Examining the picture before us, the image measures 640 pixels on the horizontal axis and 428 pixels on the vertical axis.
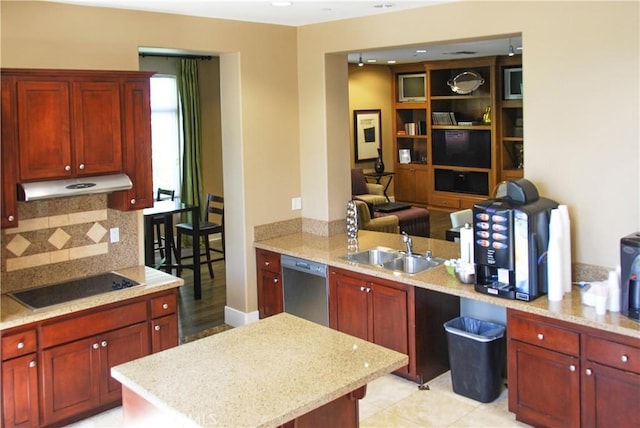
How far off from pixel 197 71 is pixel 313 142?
3.84m

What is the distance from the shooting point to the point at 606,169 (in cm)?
402

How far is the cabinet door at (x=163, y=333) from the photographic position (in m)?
4.50

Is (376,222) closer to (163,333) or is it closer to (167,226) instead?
(167,226)

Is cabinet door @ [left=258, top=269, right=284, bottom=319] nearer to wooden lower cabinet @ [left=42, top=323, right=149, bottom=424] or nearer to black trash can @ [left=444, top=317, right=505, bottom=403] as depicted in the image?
wooden lower cabinet @ [left=42, top=323, right=149, bottom=424]

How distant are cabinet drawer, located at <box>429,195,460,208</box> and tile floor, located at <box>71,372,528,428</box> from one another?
7.15m

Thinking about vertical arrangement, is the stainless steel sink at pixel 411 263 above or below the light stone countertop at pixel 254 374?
above

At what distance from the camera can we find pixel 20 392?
12.8 ft

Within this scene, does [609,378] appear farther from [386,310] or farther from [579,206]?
[386,310]

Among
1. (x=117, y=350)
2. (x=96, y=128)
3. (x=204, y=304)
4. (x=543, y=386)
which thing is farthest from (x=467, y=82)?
(x=117, y=350)

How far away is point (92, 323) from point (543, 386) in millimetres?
2807

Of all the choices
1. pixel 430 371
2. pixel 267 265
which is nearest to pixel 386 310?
pixel 430 371

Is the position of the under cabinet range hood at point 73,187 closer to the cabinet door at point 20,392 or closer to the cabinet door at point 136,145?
the cabinet door at point 136,145

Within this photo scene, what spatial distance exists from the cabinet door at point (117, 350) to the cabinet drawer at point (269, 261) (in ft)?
4.75

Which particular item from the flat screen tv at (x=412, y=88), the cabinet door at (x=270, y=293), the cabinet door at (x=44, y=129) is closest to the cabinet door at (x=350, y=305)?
the cabinet door at (x=270, y=293)
